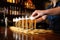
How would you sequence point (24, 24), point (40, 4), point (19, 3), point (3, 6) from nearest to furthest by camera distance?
point (24, 24) → point (3, 6) → point (19, 3) → point (40, 4)

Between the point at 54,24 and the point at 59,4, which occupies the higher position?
the point at 59,4

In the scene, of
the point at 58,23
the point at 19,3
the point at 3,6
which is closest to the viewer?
the point at 58,23

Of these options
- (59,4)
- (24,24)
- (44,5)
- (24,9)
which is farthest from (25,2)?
(24,24)

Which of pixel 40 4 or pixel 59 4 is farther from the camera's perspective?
pixel 40 4

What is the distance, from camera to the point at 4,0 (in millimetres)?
2490

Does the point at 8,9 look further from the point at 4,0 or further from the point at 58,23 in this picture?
the point at 58,23

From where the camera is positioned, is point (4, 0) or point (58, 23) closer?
point (58, 23)

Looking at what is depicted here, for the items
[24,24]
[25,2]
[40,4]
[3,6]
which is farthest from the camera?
[40,4]

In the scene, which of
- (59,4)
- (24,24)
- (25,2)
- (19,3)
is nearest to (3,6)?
(19,3)

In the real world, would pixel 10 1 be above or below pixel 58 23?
above

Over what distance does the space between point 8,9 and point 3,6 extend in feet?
0.43

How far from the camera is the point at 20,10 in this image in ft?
9.32

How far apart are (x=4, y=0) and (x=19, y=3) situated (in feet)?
1.21

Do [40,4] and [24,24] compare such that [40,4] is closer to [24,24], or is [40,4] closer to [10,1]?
[10,1]
